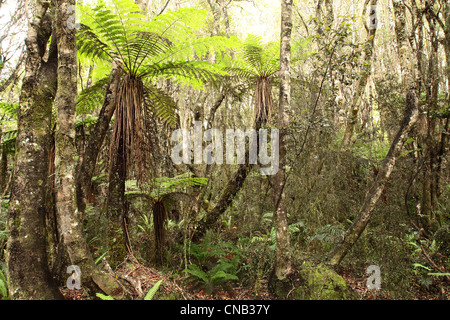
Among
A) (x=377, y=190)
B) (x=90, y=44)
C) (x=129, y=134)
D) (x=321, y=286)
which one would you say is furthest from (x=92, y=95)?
(x=377, y=190)

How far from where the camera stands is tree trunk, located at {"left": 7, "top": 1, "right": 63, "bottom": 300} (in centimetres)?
253

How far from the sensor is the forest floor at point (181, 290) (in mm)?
2990

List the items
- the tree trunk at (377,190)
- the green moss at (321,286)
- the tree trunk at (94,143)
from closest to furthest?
the tree trunk at (94,143), the green moss at (321,286), the tree trunk at (377,190)

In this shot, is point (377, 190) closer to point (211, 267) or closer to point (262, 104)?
point (262, 104)

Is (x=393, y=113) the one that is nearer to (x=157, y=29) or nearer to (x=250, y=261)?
(x=250, y=261)

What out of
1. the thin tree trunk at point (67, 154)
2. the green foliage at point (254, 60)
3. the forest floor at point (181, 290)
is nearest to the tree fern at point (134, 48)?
the thin tree trunk at point (67, 154)

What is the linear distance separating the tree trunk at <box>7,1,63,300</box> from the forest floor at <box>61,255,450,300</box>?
55 centimetres

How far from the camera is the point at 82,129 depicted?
4398 millimetres

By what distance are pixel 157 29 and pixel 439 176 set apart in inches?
206

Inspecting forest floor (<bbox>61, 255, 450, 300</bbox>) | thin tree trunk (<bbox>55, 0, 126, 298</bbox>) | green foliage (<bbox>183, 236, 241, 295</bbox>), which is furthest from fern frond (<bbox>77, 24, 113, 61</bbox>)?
green foliage (<bbox>183, 236, 241, 295</bbox>)

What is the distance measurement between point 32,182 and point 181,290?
2.07 meters

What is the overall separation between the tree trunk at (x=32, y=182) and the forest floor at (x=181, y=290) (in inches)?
21.8

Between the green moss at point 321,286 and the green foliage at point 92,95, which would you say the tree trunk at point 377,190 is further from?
the green foliage at point 92,95

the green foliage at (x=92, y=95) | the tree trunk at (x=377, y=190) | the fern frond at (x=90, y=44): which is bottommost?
the tree trunk at (x=377, y=190)
